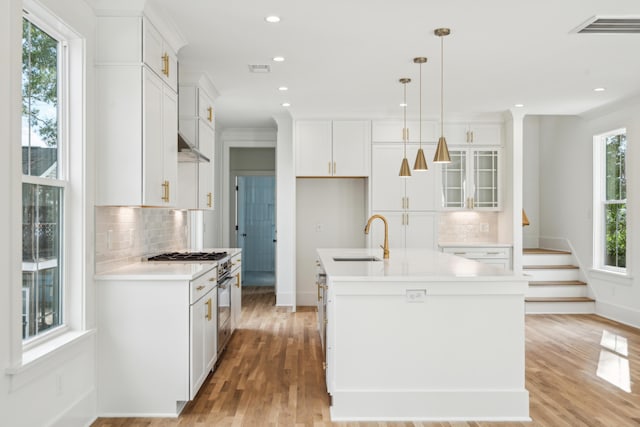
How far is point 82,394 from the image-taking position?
2838 mm

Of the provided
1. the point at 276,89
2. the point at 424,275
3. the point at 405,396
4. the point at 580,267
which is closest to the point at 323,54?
the point at 276,89

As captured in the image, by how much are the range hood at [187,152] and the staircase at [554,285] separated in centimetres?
A: 446

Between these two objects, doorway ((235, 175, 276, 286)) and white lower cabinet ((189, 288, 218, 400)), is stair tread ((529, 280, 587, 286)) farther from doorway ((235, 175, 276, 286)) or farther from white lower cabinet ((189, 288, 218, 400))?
doorway ((235, 175, 276, 286))

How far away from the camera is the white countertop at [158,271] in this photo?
3.03 metres

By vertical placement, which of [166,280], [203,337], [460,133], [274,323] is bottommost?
[274,323]

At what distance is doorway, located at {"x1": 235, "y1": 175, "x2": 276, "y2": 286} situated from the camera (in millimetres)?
9555

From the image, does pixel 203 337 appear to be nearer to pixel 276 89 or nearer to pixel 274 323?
pixel 274 323

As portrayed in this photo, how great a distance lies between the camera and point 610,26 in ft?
11.3

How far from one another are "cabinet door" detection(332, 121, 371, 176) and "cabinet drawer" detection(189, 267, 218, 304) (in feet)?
9.86

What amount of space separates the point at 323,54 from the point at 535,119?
4833mm

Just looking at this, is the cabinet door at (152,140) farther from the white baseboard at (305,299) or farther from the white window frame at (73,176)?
the white baseboard at (305,299)

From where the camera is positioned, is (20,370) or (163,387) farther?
(163,387)

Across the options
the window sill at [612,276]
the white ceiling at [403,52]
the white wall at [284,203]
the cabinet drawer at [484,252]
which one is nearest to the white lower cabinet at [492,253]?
the cabinet drawer at [484,252]

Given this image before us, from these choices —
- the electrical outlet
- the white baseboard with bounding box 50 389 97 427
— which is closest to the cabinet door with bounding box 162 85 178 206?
the white baseboard with bounding box 50 389 97 427
